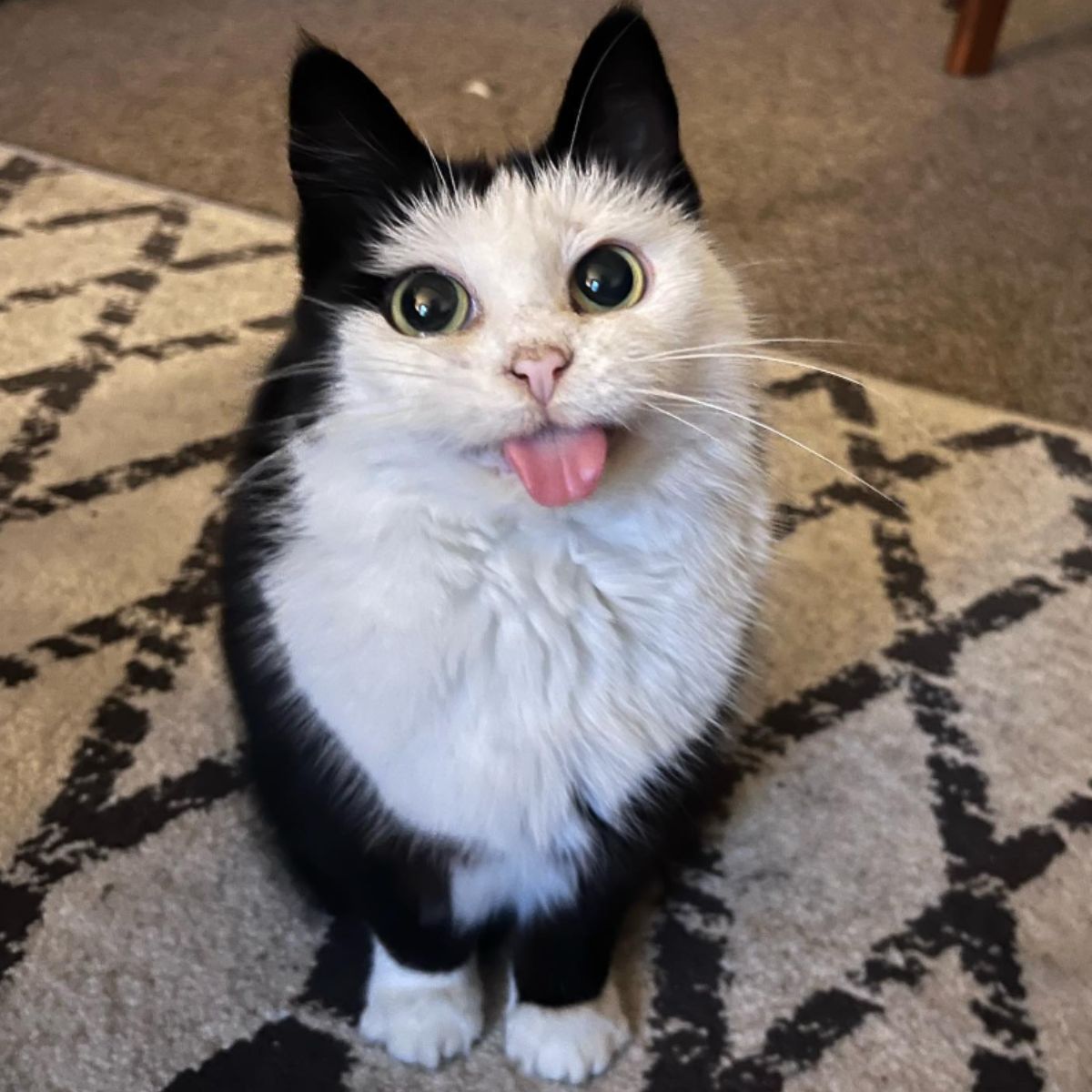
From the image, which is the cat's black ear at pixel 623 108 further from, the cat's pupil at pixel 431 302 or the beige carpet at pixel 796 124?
the beige carpet at pixel 796 124

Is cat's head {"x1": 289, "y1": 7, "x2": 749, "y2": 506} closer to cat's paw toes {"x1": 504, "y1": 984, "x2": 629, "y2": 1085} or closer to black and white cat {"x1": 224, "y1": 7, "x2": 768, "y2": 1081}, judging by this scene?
black and white cat {"x1": 224, "y1": 7, "x2": 768, "y2": 1081}

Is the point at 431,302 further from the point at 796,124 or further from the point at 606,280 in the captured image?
the point at 796,124

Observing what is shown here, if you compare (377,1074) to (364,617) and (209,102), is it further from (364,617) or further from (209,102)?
(209,102)

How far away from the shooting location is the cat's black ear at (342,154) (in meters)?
0.63

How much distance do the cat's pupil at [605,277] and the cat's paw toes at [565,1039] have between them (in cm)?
51

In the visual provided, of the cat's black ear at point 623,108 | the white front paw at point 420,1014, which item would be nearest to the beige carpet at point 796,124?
the cat's black ear at point 623,108

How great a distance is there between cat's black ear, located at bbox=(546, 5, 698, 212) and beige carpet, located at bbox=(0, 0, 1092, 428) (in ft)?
3.21

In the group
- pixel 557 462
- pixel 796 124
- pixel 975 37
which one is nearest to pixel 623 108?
pixel 557 462

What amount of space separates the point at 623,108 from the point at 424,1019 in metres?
0.62

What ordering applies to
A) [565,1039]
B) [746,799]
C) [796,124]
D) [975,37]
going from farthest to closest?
[975,37], [796,124], [746,799], [565,1039]

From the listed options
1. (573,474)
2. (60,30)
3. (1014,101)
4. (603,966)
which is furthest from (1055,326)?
(60,30)

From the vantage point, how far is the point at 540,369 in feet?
1.85

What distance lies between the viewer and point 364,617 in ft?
2.20

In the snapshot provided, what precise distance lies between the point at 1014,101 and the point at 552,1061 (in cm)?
229
